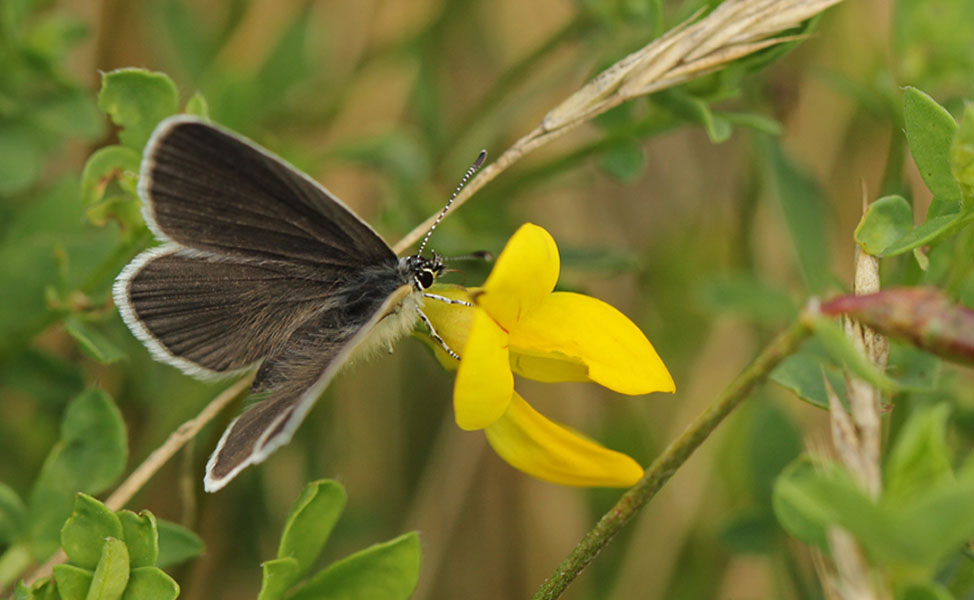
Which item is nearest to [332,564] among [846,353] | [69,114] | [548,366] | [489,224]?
[548,366]

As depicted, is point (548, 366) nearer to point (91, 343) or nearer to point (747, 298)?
point (91, 343)

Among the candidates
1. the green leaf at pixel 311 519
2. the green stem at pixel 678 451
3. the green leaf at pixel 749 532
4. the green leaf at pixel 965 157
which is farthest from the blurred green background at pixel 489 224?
the green stem at pixel 678 451

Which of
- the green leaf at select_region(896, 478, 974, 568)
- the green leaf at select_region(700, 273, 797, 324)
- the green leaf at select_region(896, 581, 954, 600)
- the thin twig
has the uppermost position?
the thin twig

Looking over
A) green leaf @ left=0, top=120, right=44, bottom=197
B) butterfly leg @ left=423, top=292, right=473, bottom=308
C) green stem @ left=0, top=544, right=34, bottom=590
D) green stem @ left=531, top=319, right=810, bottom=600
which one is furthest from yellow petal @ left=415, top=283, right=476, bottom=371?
green leaf @ left=0, top=120, right=44, bottom=197

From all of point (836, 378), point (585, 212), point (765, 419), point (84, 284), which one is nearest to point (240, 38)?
point (585, 212)

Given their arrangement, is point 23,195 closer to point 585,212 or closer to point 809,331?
point 585,212

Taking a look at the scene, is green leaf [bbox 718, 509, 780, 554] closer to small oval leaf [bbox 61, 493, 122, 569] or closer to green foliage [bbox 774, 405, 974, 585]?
green foliage [bbox 774, 405, 974, 585]
